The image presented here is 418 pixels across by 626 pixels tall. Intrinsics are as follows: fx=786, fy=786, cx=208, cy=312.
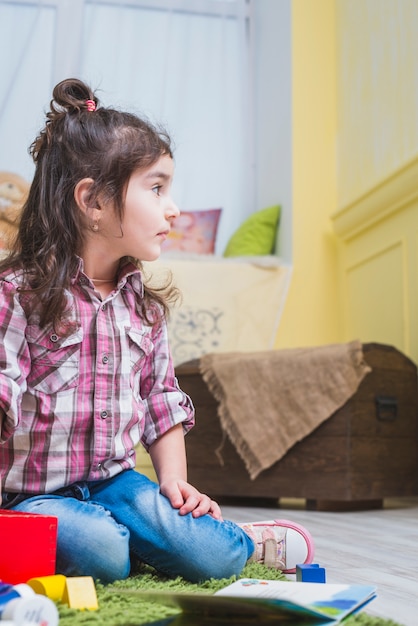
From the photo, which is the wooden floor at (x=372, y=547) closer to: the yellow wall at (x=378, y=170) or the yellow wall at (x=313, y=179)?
the yellow wall at (x=378, y=170)

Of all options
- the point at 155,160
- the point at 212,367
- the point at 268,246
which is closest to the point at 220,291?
the point at 268,246

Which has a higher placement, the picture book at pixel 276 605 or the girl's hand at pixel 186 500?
the girl's hand at pixel 186 500

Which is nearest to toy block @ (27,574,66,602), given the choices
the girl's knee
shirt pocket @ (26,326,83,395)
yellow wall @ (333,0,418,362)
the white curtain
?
the girl's knee

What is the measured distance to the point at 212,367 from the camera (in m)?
1.94

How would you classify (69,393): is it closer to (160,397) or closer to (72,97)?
(160,397)

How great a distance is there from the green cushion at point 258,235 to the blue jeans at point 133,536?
1767 mm

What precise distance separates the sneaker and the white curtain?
197cm

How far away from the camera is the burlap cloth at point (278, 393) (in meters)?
1.79

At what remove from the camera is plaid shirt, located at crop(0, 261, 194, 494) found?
2.92ft

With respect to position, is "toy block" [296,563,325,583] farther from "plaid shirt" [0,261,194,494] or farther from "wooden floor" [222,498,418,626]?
"plaid shirt" [0,261,194,494]

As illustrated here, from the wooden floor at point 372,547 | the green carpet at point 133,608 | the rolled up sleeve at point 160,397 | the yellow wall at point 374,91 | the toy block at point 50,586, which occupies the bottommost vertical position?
the wooden floor at point 372,547

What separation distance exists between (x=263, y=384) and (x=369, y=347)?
264mm

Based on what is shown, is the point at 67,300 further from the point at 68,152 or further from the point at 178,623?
the point at 178,623

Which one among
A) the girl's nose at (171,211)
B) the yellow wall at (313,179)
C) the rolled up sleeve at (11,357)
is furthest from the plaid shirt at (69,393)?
the yellow wall at (313,179)
